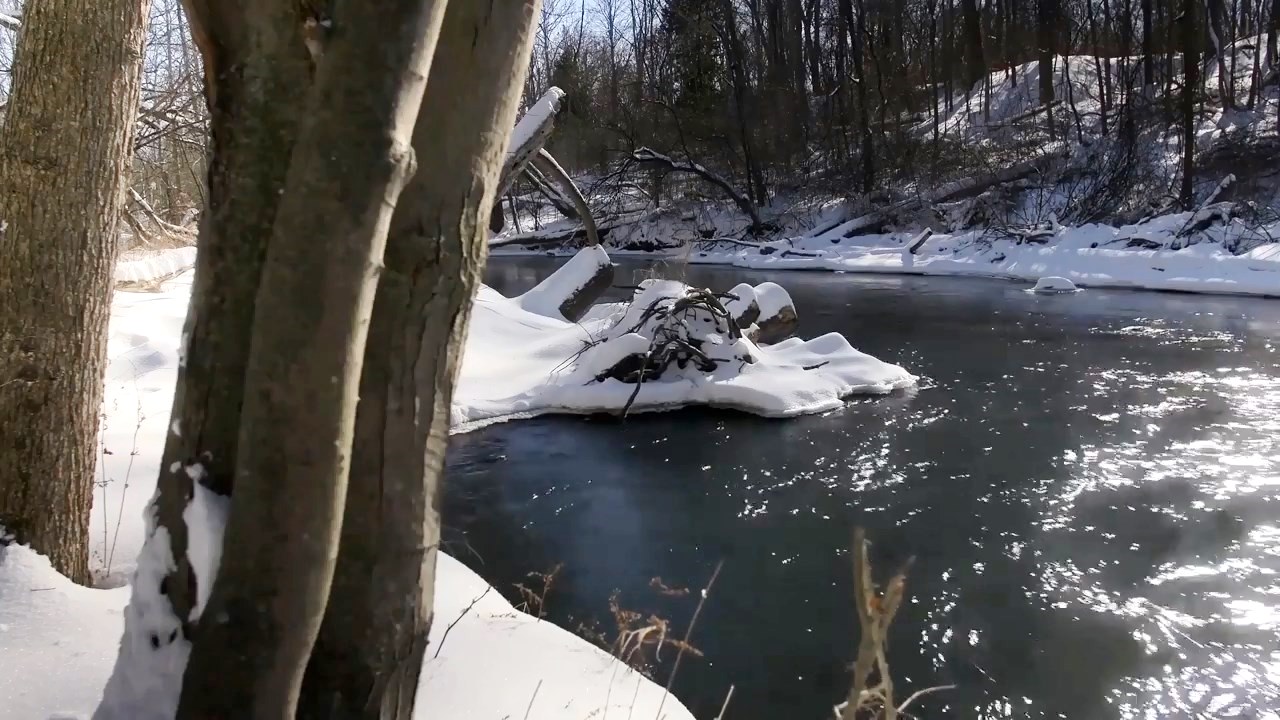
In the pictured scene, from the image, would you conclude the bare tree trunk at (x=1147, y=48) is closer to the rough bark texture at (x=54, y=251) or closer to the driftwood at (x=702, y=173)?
the driftwood at (x=702, y=173)

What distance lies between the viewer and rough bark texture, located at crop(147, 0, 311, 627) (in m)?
1.60

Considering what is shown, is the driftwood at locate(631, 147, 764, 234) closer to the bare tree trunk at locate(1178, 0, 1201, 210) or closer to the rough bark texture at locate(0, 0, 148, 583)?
the bare tree trunk at locate(1178, 0, 1201, 210)

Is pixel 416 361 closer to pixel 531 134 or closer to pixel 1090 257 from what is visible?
pixel 531 134

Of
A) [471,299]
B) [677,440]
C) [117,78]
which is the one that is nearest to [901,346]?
[677,440]

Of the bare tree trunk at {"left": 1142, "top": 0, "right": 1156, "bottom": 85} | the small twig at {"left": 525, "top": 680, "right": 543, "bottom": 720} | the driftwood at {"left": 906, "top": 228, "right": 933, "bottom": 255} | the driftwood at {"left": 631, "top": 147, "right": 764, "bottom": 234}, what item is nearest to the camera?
the small twig at {"left": 525, "top": 680, "right": 543, "bottom": 720}

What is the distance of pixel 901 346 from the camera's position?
12.0 metres

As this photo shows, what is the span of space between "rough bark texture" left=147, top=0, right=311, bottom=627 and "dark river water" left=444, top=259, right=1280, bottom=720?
9.78 feet

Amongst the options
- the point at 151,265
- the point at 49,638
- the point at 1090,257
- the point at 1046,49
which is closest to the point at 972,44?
the point at 1046,49

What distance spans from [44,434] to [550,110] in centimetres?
610

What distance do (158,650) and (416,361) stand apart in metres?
0.72

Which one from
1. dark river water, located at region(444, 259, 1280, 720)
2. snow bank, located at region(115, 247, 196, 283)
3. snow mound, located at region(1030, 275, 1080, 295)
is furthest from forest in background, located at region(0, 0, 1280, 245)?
snow bank, located at region(115, 247, 196, 283)

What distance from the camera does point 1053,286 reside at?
653 inches

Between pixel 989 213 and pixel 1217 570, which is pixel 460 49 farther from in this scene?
pixel 989 213

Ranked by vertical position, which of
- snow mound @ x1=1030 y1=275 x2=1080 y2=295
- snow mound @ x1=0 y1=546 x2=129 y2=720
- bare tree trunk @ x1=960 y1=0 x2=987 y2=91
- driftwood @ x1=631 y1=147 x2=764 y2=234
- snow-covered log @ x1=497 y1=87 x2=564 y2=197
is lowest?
snow mound @ x1=0 y1=546 x2=129 y2=720
